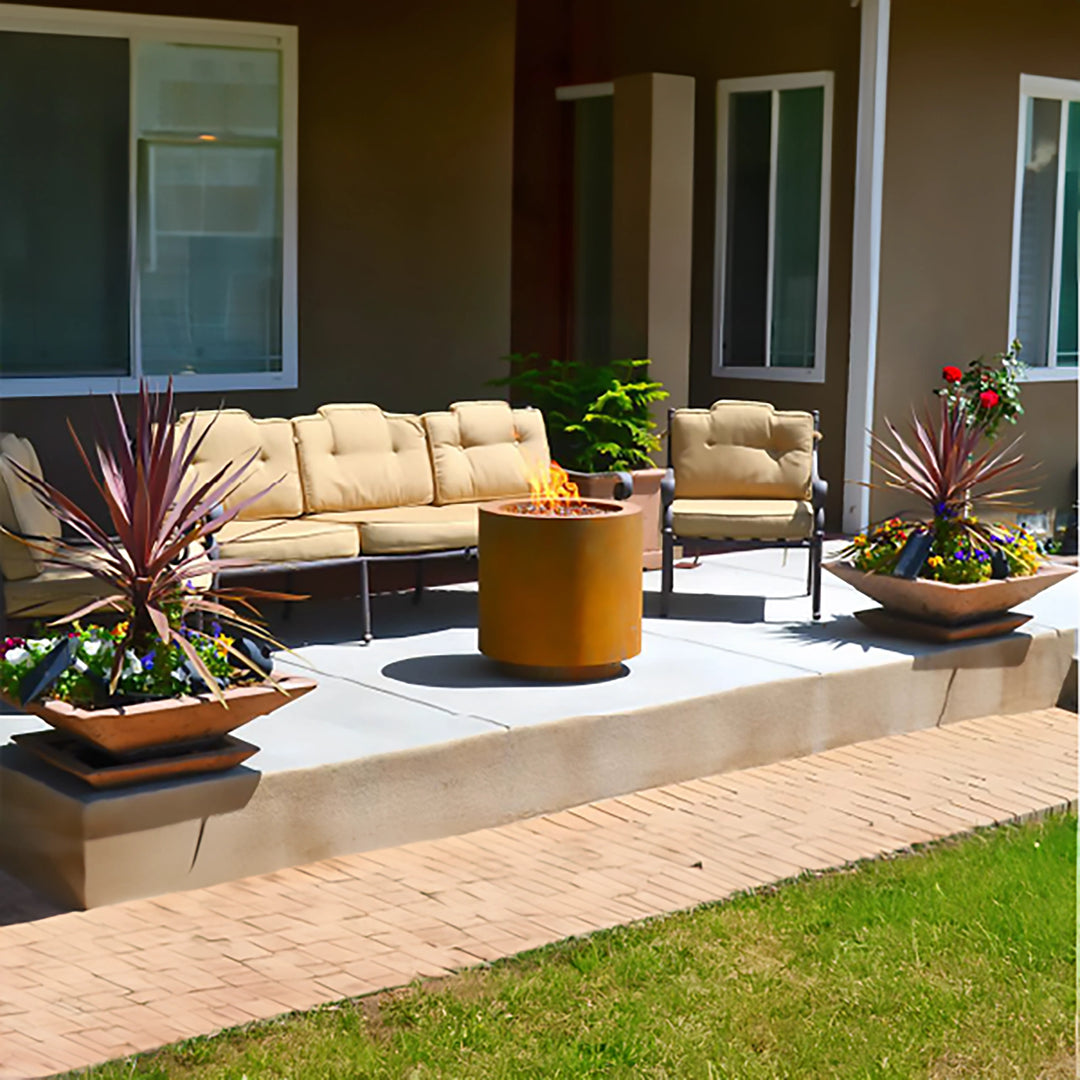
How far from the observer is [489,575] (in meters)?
6.98

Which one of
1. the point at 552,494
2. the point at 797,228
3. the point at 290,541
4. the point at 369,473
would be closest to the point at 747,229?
the point at 797,228

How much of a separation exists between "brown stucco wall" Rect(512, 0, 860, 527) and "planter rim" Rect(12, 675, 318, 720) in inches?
233

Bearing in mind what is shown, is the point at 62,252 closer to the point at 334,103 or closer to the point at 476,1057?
the point at 334,103

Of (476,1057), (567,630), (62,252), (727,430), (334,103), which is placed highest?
(334,103)

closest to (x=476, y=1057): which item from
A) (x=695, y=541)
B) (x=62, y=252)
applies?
(x=62, y=252)

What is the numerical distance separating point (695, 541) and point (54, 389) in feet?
12.7

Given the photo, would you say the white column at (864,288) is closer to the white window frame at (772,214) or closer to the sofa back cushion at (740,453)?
the white window frame at (772,214)

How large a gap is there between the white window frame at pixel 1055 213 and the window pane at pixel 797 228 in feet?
4.86

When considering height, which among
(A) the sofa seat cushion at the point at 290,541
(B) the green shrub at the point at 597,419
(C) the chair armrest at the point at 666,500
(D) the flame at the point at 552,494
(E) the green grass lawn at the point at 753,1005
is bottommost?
(E) the green grass lawn at the point at 753,1005

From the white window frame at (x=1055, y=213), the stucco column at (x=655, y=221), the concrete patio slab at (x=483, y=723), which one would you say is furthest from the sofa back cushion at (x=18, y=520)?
the white window frame at (x=1055, y=213)

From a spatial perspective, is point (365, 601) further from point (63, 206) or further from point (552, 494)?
point (63, 206)

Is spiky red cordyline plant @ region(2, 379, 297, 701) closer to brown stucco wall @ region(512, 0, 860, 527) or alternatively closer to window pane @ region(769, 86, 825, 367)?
brown stucco wall @ region(512, 0, 860, 527)

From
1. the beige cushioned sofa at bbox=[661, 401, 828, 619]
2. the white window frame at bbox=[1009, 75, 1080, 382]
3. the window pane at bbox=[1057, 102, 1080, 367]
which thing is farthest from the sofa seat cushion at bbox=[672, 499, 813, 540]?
Result: the window pane at bbox=[1057, 102, 1080, 367]

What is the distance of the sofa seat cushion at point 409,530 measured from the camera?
764cm
